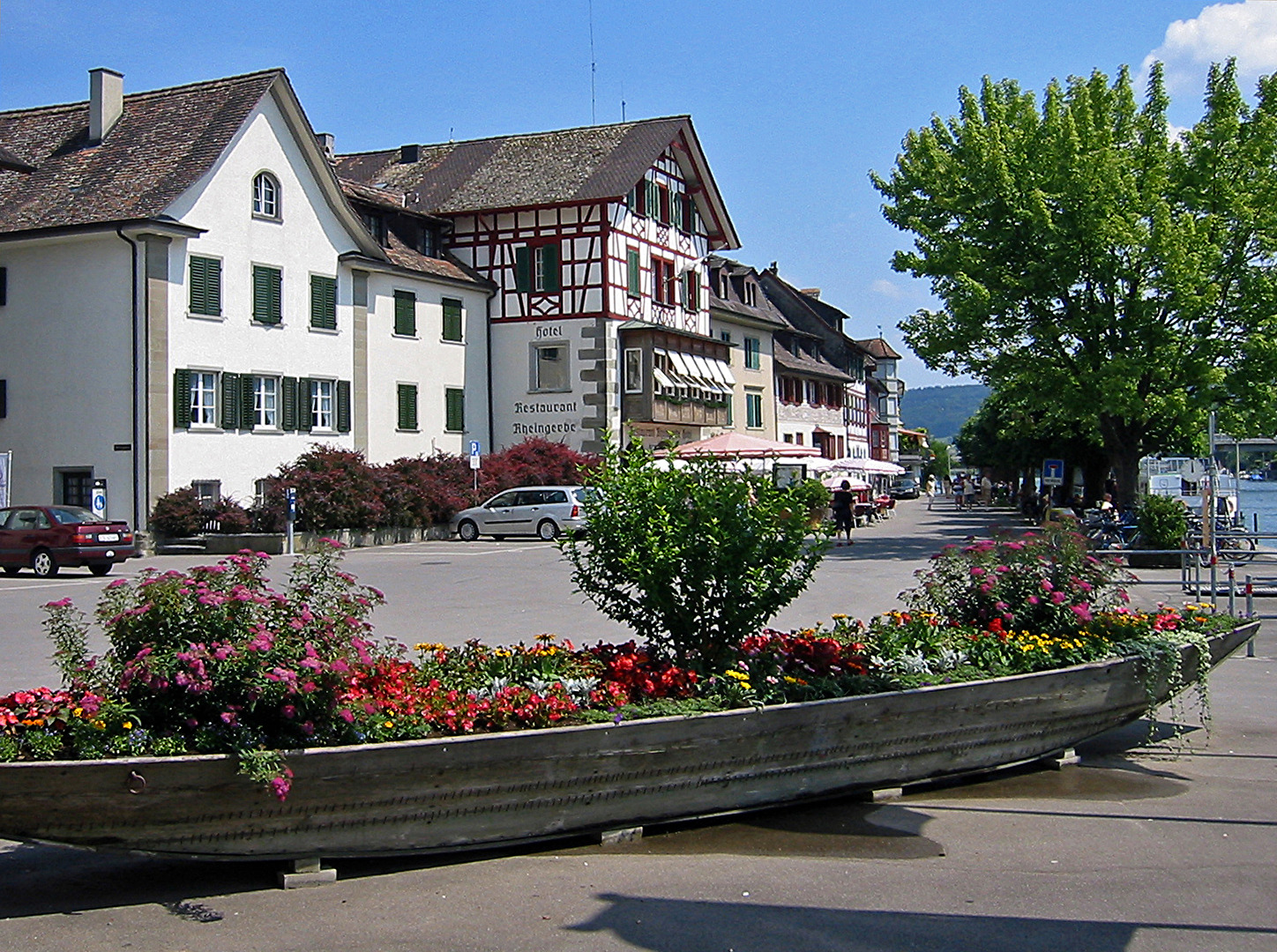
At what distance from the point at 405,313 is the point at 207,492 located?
9.76 m

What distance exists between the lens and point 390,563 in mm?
27875

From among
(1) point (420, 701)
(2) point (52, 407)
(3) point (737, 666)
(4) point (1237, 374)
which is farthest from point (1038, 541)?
(2) point (52, 407)

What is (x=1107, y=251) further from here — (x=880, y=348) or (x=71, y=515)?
(x=880, y=348)

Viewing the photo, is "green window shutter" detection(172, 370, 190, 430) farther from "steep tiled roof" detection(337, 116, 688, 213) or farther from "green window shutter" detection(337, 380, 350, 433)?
"steep tiled roof" detection(337, 116, 688, 213)

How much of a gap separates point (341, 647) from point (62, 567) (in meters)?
23.8

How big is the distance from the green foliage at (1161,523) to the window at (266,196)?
22721 mm

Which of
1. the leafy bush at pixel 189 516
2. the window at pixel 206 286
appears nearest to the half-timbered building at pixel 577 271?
the window at pixel 206 286

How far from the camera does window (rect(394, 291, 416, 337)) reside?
40562mm

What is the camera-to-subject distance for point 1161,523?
27.6 m

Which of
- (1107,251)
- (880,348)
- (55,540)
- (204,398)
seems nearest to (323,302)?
(204,398)

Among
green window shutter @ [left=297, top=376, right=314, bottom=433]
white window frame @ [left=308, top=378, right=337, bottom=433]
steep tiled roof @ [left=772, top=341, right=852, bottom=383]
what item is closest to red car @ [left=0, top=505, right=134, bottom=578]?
green window shutter @ [left=297, top=376, right=314, bottom=433]

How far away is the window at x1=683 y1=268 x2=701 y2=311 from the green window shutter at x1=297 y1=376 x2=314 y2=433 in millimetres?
16854

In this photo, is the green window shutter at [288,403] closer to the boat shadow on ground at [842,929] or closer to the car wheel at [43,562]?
the car wheel at [43,562]

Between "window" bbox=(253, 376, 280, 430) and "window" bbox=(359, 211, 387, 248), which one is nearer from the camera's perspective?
"window" bbox=(253, 376, 280, 430)
